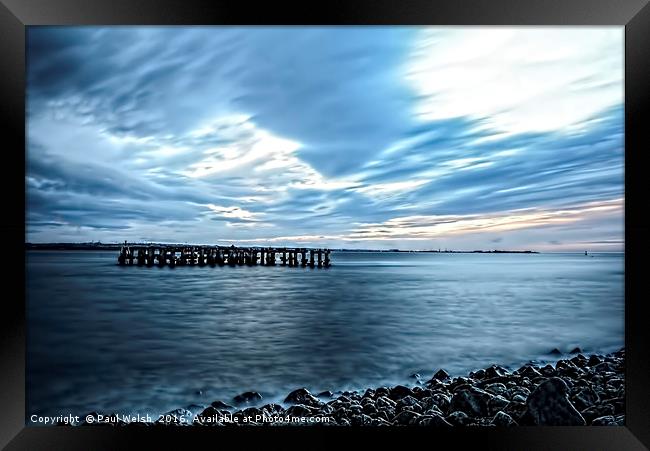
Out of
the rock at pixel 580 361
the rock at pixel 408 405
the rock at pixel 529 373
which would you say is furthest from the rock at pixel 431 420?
the rock at pixel 580 361

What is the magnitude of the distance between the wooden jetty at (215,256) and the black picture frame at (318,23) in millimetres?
9386

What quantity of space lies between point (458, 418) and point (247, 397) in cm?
196

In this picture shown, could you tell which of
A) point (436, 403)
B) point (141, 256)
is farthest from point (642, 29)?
point (141, 256)

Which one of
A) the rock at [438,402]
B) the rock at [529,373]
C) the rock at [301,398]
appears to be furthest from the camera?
the rock at [529,373]

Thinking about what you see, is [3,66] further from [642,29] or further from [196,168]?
[642,29]

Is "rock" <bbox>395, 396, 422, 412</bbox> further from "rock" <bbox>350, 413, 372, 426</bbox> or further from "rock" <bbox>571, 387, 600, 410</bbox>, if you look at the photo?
"rock" <bbox>571, 387, 600, 410</bbox>

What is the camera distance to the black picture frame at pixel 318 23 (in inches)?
87.7

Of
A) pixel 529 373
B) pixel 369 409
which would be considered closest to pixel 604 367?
pixel 529 373

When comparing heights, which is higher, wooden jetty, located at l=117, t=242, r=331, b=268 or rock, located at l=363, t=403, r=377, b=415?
wooden jetty, located at l=117, t=242, r=331, b=268

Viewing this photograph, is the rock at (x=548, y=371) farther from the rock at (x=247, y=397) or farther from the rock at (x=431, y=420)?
the rock at (x=247, y=397)

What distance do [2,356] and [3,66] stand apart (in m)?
1.70

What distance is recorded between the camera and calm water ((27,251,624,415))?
393 cm

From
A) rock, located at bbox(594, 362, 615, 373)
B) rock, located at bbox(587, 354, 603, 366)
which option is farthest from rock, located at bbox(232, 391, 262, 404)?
rock, located at bbox(587, 354, 603, 366)

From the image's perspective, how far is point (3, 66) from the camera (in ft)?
7.51
